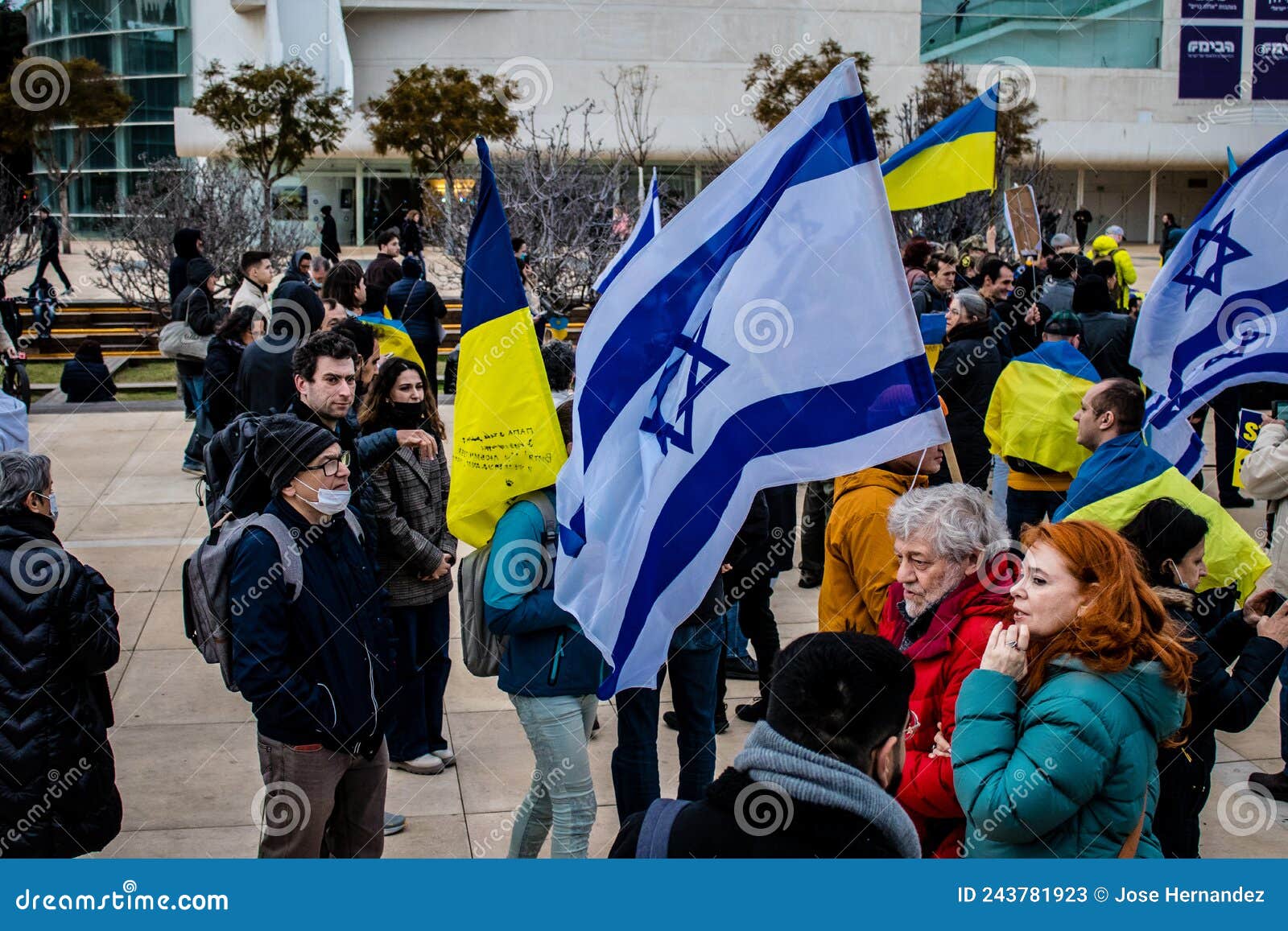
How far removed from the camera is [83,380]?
49.5ft

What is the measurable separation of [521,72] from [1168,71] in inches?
953

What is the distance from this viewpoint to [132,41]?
4622cm

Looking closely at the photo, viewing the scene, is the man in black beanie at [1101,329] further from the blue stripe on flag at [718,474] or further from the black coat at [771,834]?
the black coat at [771,834]

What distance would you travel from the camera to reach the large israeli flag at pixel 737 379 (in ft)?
13.1

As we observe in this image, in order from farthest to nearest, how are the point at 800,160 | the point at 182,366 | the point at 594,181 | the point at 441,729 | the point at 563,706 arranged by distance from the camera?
the point at 594,181, the point at 182,366, the point at 441,729, the point at 563,706, the point at 800,160

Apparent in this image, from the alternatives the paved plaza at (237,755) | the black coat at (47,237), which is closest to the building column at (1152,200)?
the black coat at (47,237)

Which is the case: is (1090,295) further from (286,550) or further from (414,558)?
(286,550)

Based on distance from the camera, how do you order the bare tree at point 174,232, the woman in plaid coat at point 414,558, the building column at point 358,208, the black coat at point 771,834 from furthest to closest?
the building column at point 358,208, the bare tree at point 174,232, the woman in plaid coat at point 414,558, the black coat at point 771,834

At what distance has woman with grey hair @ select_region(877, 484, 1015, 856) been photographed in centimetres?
366

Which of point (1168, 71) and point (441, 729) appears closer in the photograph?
point (441, 729)

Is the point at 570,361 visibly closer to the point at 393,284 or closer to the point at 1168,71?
the point at 393,284

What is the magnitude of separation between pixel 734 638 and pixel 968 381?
8.50 feet

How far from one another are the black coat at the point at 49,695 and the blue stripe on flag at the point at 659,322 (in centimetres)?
167
